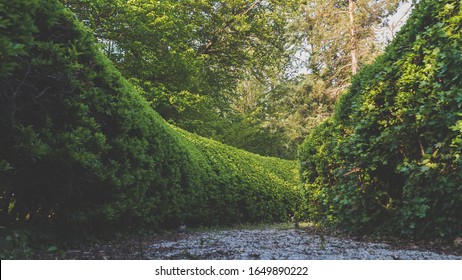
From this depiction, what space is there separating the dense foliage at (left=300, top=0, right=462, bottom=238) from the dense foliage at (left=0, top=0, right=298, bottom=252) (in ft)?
9.00

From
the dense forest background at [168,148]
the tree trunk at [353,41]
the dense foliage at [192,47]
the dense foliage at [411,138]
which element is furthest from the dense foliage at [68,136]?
the tree trunk at [353,41]

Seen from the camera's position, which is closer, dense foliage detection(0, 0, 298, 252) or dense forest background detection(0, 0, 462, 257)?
dense foliage detection(0, 0, 298, 252)

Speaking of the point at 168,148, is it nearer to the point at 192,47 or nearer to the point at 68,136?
the point at 68,136

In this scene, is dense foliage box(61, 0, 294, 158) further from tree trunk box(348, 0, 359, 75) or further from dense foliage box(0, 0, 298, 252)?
dense foliage box(0, 0, 298, 252)

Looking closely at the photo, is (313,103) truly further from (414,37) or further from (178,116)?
(414,37)

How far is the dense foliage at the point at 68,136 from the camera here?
300 centimetres

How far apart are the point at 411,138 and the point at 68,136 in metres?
3.52

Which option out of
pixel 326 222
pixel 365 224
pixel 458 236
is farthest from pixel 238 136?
pixel 458 236

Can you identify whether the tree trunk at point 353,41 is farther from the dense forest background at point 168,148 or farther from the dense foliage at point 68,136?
the dense foliage at point 68,136

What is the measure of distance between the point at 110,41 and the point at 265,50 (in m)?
9.40

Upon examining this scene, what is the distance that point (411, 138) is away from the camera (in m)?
4.30

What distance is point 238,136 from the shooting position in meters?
21.5

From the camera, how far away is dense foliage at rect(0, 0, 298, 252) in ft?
9.83

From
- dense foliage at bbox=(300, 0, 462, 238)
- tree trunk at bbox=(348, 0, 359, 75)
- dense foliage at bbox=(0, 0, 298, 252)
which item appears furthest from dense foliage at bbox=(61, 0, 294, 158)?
dense foliage at bbox=(300, 0, 462, 238)
